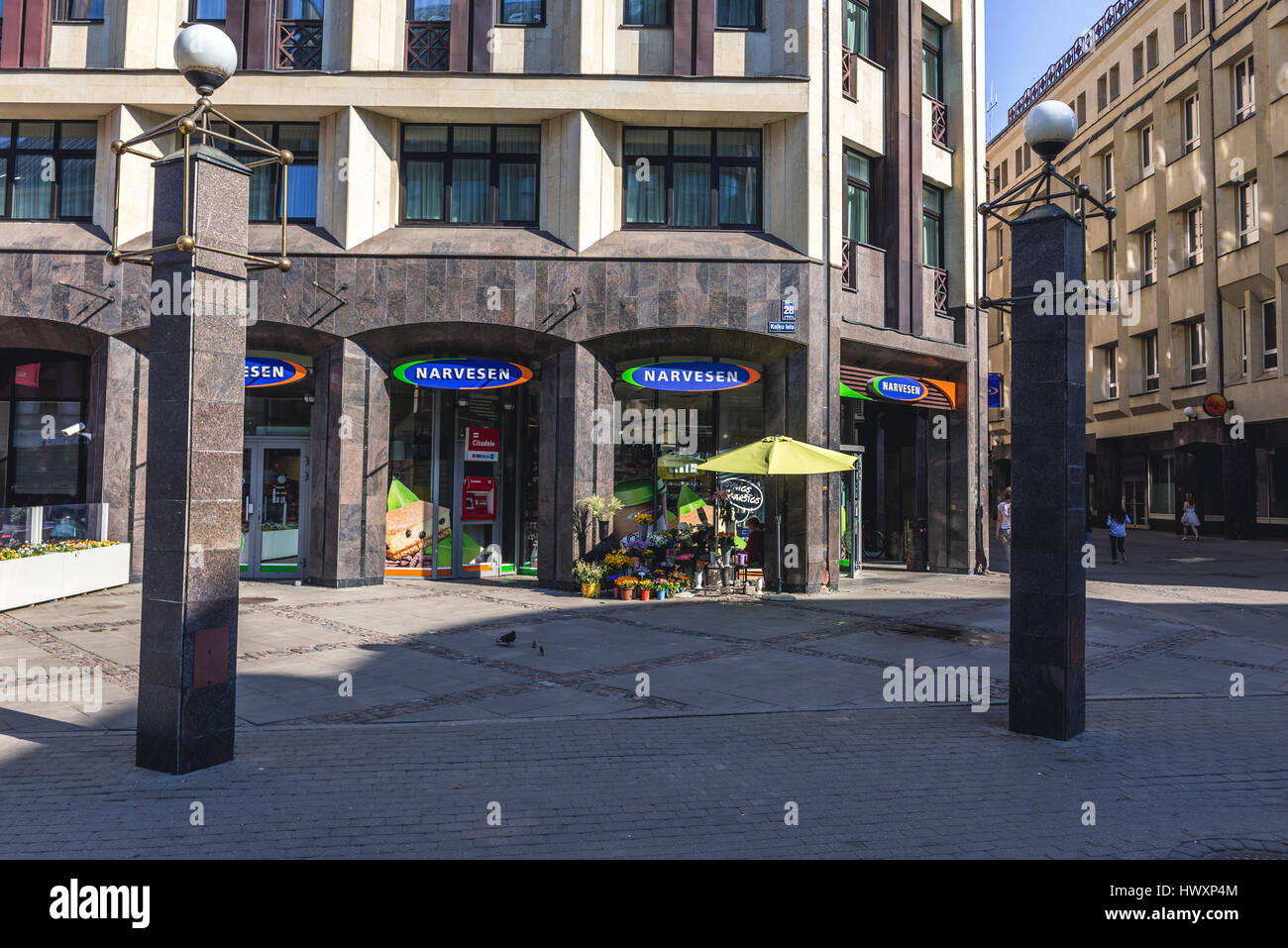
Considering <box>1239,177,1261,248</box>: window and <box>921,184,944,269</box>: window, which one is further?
<box>1239,177,1261,248</box>: window

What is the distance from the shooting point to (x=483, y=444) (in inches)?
747

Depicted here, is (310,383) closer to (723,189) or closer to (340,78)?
(340,78)

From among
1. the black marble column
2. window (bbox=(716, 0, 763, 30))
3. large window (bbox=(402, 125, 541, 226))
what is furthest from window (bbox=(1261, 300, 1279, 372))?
the black marble column

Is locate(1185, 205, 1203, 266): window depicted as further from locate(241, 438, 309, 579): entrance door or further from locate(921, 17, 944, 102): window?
locate(241, 438, 309, 579): entrance door

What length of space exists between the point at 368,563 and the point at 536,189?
7.95 metres

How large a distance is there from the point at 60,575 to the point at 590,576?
8508 millimetres

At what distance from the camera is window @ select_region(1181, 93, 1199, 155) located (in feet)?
110

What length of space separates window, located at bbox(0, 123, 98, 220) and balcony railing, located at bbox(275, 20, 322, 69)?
411 cm

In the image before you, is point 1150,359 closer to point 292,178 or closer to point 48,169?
point 292,178

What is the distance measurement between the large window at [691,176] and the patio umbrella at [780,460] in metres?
4.96

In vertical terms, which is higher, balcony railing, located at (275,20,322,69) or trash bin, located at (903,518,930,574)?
balcony railing, located at (275,20,322,69)

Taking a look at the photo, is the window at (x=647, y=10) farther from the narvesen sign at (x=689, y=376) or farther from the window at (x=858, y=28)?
the narvesen sign at (x=689, y=376)

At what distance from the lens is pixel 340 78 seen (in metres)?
17.1
